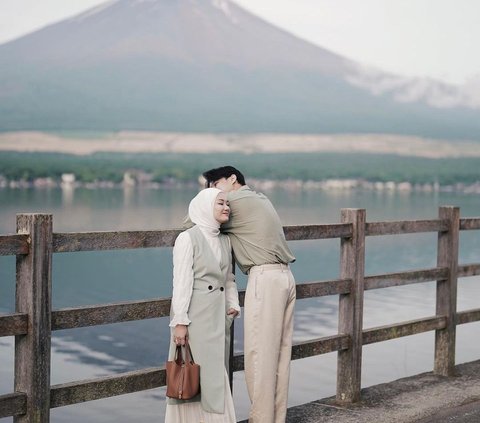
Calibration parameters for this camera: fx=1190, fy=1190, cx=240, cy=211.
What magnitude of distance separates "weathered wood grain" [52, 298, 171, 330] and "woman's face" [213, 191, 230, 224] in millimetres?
634

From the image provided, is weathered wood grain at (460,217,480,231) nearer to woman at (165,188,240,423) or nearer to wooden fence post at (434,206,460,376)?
wooden fence post at (434,206,460,376)

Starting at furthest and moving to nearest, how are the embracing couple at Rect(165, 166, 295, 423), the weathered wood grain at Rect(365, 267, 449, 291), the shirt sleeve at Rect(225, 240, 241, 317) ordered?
1. the weathered wood grain at Rect(365, 267, 449, 291)
2. the shirt sleeve at Rect(225, 240, 241, 317)
3. the embracing couple at Rect(165, 166, 295, 423)

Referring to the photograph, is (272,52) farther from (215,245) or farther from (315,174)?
(215,245)

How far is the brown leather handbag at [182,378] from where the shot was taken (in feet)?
19.2

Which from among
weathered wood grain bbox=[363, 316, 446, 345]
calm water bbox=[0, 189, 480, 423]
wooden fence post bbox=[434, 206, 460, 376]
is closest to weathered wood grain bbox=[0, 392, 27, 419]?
weathered wood grain bbox=[363, 316, 446, 345]

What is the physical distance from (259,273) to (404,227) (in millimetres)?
2033

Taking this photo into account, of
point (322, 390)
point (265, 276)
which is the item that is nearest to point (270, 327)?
point (265, 276)

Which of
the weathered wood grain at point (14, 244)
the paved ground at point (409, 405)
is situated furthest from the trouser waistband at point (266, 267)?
the weathered wood grain at point (14, 244)

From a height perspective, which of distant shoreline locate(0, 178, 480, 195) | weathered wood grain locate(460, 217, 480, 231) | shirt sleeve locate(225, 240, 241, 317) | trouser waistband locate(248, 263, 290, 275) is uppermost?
weathered wood grain locate(460, 217, 480, 231)

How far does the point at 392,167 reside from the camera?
5217 inches

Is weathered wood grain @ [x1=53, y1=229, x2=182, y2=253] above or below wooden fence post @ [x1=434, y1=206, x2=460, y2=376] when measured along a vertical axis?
above

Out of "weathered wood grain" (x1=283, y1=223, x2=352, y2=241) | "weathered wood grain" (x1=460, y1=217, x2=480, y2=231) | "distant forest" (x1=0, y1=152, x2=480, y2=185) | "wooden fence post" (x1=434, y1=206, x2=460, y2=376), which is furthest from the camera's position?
"distant forest" (x1=0, y1=152, x2=480, y2=185)

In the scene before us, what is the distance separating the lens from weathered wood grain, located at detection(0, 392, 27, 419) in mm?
5699

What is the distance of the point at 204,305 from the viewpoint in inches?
235
